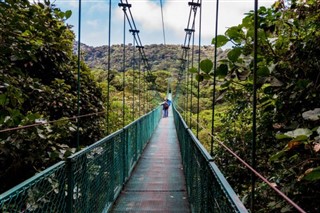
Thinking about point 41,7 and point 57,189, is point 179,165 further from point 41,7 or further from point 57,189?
point 57,189

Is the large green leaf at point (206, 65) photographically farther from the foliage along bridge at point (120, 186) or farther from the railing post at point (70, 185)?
the railing post at point (70, 185)

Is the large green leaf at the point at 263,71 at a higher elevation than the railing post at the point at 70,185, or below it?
higher

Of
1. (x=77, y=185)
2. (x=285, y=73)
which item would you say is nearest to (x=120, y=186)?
(x=77, y=185)

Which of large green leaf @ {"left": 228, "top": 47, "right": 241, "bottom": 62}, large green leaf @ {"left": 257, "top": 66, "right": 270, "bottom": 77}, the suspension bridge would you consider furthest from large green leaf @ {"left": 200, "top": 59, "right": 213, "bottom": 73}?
the suspension bridge

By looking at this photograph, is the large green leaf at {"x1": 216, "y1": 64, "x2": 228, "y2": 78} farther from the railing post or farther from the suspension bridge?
the railing post

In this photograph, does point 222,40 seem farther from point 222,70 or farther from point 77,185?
point 77,185

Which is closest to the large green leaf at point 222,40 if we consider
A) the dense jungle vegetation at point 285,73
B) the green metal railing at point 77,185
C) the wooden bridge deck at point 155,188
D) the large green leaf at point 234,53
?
the dense jungle vegetation at point 285,73

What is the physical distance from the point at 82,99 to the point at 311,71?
3.63m

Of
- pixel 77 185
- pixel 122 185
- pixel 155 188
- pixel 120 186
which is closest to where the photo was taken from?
pixel 77 185

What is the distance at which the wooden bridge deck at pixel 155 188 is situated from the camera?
3218 mm

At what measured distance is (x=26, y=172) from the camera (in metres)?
2.38

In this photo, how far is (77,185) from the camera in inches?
74.0

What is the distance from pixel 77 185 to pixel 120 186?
1.85 metres

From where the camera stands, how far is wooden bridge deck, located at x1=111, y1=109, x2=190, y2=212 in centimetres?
322
